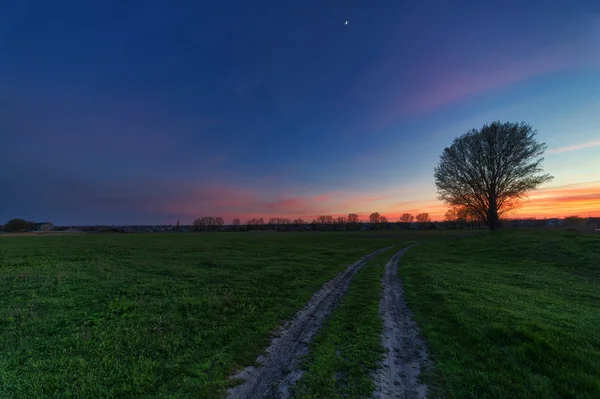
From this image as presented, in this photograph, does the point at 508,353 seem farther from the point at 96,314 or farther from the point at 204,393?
the point at 96,314

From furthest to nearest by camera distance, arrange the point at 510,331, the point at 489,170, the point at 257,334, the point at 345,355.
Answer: the point at 489,170 → the point at 257,334 → the point at 510,331 → the point at 345,355

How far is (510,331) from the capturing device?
933 cm

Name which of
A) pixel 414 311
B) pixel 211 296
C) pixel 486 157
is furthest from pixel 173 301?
pixel 486 157

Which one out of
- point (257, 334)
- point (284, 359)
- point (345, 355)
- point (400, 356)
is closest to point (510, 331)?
point (400, 356)

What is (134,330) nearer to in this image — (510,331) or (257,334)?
(257,334)

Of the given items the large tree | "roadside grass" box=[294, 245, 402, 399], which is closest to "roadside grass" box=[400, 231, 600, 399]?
"roadside grass" box=[294, 245, 402, 399]

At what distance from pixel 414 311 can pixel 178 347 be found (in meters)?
10.4

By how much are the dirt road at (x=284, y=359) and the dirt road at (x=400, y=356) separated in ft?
7.50

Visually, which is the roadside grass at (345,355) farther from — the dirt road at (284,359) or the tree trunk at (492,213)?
the tree trunk at (492,213)

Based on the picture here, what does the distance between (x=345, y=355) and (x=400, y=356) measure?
1.72 meters

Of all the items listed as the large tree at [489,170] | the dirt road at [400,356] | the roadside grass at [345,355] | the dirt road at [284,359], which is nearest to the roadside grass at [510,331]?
the dirt road at [400,356]

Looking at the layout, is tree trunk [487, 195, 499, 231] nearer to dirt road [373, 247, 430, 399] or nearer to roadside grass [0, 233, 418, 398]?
roadside grass [0, 233, 418, 398]

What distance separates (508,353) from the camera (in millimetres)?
8172

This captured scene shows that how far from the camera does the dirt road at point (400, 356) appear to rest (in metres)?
6.46
